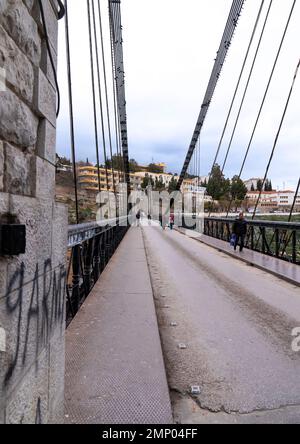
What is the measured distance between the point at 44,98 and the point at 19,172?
0.50 metres

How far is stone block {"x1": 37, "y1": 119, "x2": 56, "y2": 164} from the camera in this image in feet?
5.94

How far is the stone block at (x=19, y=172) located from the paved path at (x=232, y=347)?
1588 mm

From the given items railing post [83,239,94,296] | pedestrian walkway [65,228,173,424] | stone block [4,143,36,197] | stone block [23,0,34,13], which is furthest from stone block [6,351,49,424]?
railing post [83,239,94,296]

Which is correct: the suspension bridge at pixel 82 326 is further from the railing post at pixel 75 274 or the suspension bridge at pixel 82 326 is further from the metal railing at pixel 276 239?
the metal railing at pixel 276 239

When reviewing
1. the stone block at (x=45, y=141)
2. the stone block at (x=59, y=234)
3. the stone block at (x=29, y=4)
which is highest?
the stone block at (x=29, y=4)

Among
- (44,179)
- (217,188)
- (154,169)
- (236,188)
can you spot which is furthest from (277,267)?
(154,169)

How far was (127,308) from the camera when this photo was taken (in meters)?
4.27

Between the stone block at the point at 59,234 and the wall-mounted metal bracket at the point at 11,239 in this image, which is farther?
the stone block at the point at 59,234

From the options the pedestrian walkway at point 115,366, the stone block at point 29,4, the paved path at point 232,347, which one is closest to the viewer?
the stone block at point 29,4

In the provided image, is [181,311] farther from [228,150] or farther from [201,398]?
[228,150]

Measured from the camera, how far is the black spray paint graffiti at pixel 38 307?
1.37 m

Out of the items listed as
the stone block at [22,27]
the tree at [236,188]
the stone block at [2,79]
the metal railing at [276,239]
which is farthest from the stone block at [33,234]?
the tree at [236,188]

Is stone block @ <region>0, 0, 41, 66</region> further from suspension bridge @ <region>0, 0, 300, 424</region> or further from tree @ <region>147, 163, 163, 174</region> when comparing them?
tree @ <region>147, 163, 163, 174</region>

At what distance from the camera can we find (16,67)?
4.81 feet
